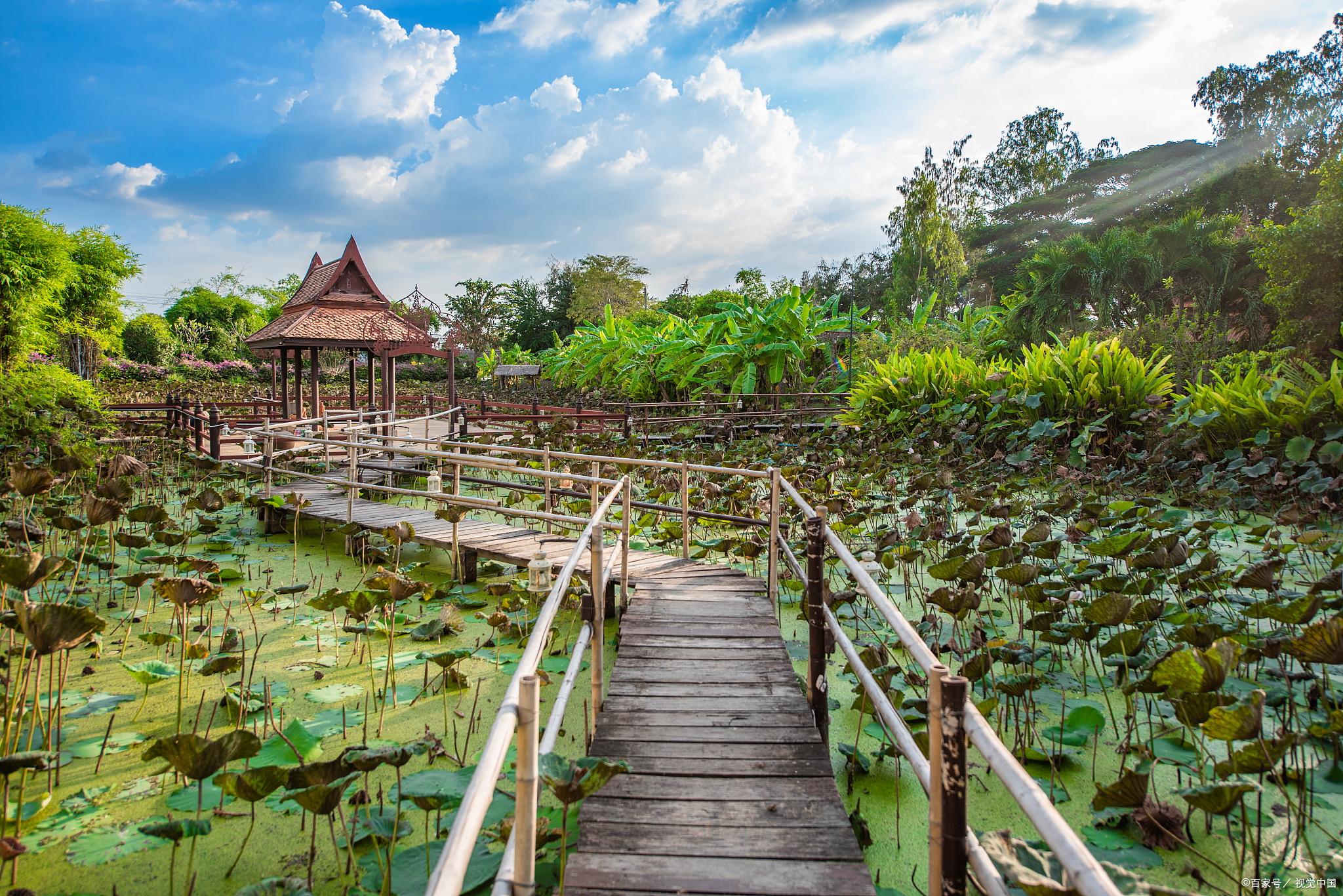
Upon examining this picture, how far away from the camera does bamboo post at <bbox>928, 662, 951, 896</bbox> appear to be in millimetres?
1356

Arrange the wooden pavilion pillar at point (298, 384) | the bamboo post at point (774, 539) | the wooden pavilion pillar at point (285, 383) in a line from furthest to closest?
1. the wooden pavilion pillar at point (298, 384)
2. the wooden pavilion pillar at point (285, 383)
3. the bamboo post at point (774, 539)

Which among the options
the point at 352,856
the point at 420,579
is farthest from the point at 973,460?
the point at 352,856

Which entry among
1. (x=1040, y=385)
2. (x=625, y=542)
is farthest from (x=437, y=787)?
(x=1040, y=385)

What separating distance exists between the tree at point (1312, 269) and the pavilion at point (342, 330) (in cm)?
1384

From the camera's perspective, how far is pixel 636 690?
2951 millimetres

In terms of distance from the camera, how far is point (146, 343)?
28453mm

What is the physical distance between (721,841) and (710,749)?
0.50 m

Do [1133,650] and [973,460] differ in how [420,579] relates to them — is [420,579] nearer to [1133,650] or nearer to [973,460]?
[1133,650]

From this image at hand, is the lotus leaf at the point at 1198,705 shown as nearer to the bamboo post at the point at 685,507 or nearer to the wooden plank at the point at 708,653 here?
the wooden plank at the point at 708,653

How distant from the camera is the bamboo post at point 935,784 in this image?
1.36m

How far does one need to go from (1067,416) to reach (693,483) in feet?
13.9

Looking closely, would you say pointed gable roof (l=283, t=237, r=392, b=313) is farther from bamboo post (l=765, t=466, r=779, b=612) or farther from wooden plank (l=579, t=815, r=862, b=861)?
wooden plank (l=579, t=815, r=862, b=861)

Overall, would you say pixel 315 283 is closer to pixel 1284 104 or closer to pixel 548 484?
pixel 548 484

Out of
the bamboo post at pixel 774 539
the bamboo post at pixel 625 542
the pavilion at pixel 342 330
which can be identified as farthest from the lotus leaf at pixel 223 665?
the pavilion at pixel 342 330
